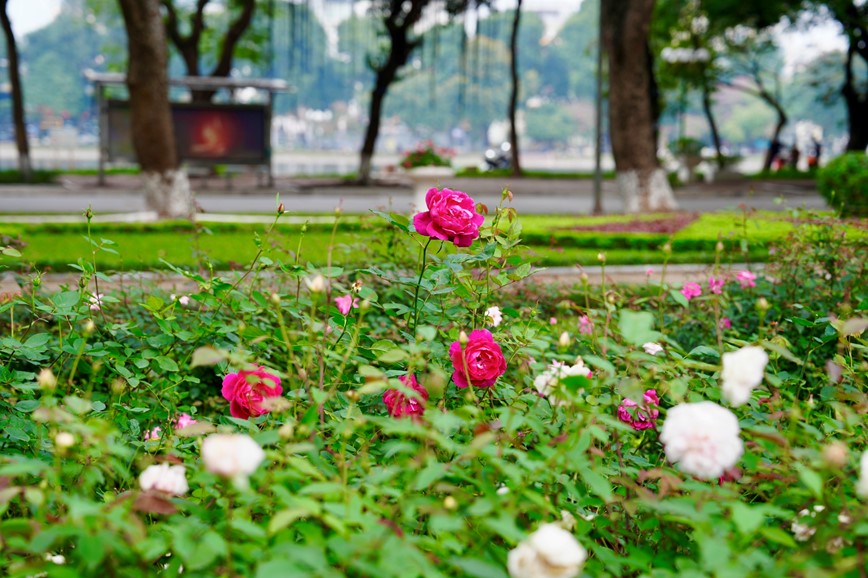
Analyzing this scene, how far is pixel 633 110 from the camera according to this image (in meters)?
12.9

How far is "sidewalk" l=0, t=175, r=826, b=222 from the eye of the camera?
53.7 feet

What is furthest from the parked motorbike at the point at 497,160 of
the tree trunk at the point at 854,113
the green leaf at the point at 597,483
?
the green leaf at the point at 597,483

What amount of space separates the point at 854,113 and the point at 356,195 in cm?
1542

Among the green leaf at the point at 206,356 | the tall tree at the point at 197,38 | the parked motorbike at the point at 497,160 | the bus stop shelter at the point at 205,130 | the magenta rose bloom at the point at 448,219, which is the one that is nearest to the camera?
the green leaf at the point at 206,356

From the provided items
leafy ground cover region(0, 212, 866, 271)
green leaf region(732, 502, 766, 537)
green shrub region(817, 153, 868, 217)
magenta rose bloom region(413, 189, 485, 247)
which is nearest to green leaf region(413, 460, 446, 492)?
green leaf region(732, 502, 766, 537)

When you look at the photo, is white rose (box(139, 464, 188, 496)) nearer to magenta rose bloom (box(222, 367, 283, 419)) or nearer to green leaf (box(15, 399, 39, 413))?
magenta rose bloom (box(222, 367, 283, 419))

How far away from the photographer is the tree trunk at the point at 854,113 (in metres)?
26.8

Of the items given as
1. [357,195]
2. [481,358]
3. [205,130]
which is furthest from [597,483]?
[205,130]

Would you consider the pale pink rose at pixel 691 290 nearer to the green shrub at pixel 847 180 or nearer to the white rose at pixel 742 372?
the white rose at pixel 742 372

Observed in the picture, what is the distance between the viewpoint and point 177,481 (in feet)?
4.72

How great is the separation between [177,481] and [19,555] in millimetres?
537

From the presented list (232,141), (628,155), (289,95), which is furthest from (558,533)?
(289,95)

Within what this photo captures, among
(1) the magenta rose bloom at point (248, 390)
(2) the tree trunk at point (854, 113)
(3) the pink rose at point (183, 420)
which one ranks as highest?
(2) the tree trunk at point (854, 113)

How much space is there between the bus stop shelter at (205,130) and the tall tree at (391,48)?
9.23 feet
